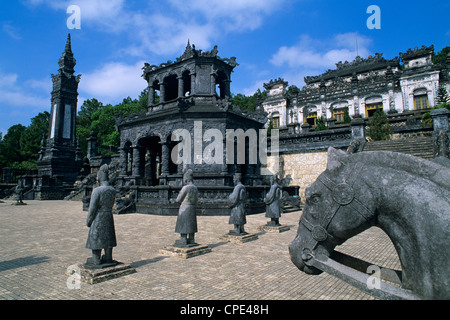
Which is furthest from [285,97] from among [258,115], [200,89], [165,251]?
[165,251]

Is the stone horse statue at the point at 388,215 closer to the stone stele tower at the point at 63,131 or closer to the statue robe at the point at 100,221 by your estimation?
the statue robe at the point at 100,221

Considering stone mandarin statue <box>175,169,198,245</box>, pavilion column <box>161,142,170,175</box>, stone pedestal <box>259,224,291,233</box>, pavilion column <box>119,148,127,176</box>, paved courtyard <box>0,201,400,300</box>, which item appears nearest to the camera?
paved courtyard <box>0,201,400,300</box>

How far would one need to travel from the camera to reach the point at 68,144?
31.8 meters

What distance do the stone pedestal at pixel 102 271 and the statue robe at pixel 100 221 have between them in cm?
40

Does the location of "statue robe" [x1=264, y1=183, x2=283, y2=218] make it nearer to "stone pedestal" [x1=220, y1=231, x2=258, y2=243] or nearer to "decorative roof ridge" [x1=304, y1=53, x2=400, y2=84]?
"stone pedestal" [x1=220, y1=231, x2=258, y2=243]

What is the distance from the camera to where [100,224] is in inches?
217

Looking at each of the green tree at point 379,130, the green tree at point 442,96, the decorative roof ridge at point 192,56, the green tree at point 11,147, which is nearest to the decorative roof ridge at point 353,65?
the green tree at point 442,96

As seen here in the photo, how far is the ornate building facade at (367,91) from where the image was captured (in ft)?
116

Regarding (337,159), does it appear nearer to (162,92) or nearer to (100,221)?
(100,221)

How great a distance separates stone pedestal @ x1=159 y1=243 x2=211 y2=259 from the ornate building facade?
30.0 m

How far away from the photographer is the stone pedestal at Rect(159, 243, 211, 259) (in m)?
7.06

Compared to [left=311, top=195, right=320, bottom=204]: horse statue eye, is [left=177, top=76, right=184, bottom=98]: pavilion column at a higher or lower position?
higher

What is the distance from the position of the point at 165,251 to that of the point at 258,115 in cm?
1709

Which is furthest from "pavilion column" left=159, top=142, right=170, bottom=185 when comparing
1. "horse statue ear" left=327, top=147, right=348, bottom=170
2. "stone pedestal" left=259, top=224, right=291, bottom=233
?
"horse statue ear" left=327, top=147, right=348, bottom=170
